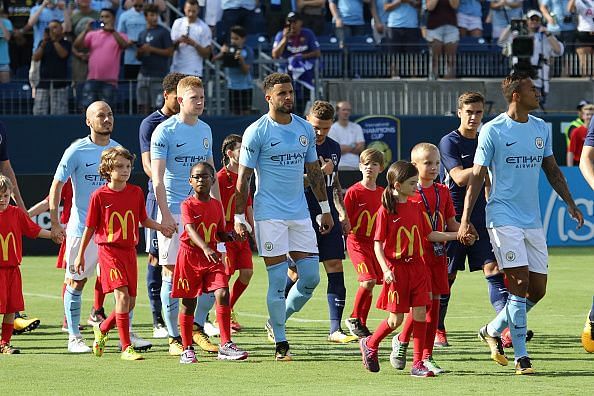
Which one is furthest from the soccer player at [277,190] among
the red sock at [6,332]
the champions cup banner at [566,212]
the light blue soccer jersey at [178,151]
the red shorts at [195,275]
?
the champions cup banner at [566,212]

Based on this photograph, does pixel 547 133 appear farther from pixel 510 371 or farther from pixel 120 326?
pixel 120 326

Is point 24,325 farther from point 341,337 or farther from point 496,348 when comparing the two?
point 496,348

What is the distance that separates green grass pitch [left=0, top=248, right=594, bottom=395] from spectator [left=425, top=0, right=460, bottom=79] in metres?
10.7

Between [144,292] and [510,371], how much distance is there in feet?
24.9

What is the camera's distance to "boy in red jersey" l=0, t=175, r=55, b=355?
1131 centimetres

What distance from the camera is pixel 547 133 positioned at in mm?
10195

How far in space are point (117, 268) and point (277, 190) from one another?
1.41m

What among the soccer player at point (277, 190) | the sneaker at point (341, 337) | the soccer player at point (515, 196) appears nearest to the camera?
the soccer player at point (515, 196)

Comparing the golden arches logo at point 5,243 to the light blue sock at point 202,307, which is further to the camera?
the light blue sock at point 202,307

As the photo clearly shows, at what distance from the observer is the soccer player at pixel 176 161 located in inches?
440

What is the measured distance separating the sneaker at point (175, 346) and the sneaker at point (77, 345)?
764 mm

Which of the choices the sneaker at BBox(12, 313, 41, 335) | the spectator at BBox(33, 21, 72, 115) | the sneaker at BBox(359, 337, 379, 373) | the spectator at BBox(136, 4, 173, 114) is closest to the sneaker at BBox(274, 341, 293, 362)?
the sneaker at BBox(359, 337, 379, 373)

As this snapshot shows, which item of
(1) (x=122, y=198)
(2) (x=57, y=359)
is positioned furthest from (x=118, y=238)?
(2) (x=57, y=359)

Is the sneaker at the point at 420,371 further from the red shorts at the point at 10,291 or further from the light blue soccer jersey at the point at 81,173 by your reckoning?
the red shorts at the point at 10,291
